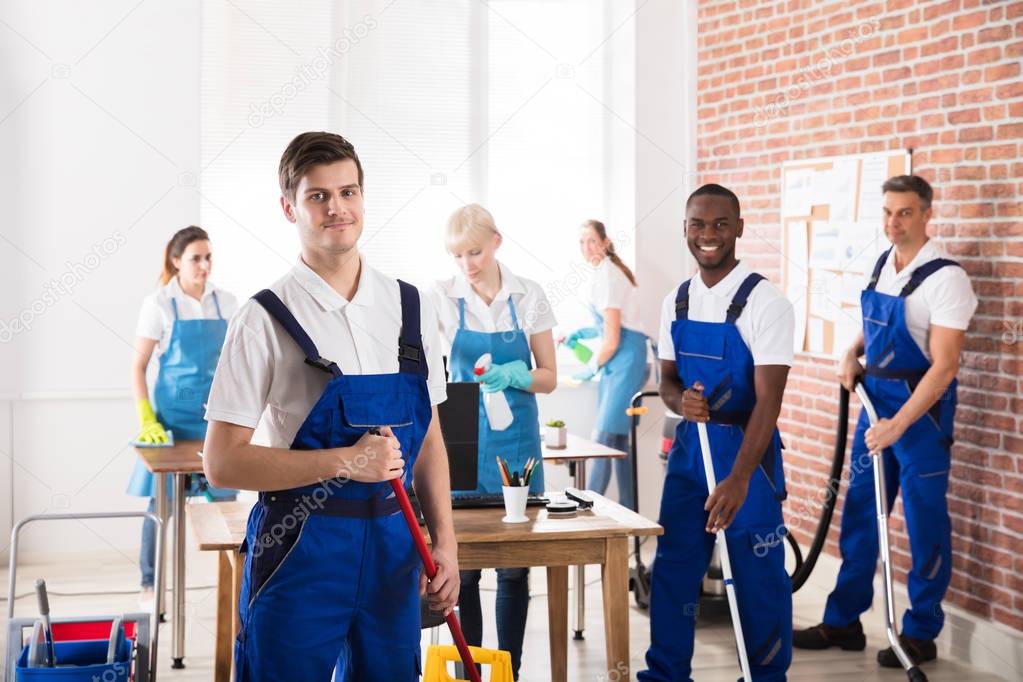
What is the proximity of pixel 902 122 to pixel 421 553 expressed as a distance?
10.2 ft

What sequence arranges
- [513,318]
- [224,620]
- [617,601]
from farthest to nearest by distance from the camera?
1. [513,318]
2. [224,620]
3. [617,601]

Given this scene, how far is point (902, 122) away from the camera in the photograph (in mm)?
4426

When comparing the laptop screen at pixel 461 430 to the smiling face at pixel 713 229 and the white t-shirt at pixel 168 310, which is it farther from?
the white t-shirt at pixel 168 310

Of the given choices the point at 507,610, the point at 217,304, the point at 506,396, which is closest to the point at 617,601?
the point at 507,610

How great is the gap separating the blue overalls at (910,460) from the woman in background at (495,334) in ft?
3.95

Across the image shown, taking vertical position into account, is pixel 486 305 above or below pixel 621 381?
above

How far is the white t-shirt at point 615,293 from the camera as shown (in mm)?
5391

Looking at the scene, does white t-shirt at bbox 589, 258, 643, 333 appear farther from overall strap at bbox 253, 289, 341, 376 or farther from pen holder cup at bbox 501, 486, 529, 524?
overall strap at bbox 253, 289, 341, 376

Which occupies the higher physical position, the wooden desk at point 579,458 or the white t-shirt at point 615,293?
the white t-shirt at point 615,293

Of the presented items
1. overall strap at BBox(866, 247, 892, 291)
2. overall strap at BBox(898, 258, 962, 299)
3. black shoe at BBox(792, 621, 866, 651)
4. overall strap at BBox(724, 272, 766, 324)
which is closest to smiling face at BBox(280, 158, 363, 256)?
overall strap at BBox(724, 272, 766, 324)

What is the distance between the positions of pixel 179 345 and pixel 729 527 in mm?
2490

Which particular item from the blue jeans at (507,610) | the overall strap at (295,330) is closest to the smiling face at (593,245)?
the blue jeans at (507,610)

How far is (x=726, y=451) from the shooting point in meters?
3.20

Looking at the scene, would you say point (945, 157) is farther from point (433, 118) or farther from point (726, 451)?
point (433, 118)
